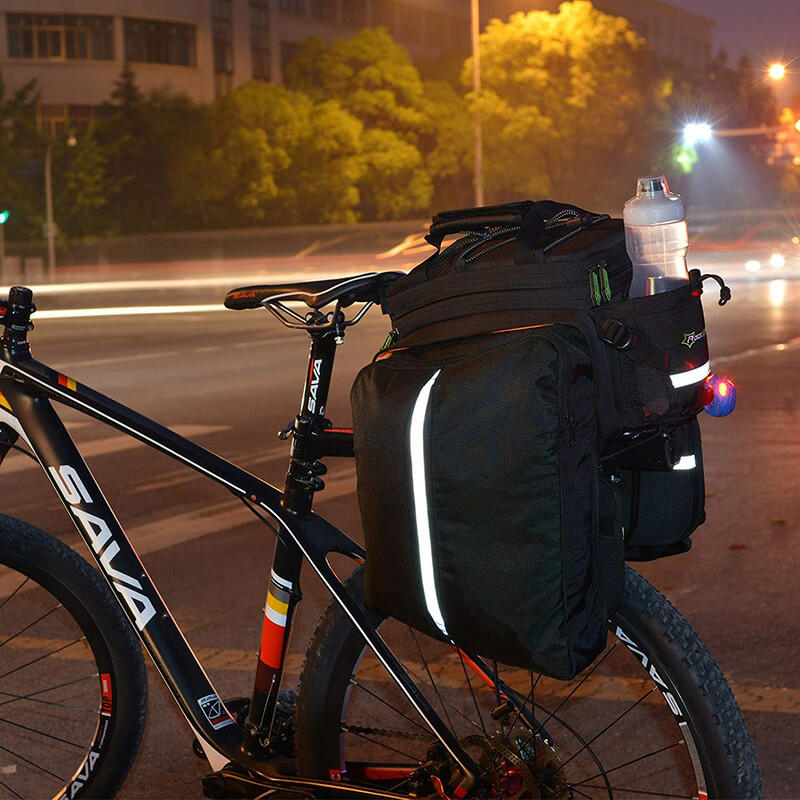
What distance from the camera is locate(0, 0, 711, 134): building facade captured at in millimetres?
75188

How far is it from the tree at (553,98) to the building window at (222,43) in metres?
23.9

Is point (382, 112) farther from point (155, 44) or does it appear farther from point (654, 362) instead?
point (654, 362)

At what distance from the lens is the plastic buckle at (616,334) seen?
2.68m

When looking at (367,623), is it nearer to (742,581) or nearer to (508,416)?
(508,416)

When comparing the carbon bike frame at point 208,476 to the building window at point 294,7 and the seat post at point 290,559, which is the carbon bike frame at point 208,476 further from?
the building window at point 294,7

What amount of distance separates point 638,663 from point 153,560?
4.38 metres

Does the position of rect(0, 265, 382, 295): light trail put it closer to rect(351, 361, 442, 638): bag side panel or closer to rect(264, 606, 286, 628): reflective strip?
rect(264, 606, 286, 628): reflective strip

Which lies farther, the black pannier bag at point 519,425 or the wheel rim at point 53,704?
the wheel rim at point 53,704

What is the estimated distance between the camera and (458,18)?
99.6m

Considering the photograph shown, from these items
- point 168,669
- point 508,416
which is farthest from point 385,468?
point 168,669

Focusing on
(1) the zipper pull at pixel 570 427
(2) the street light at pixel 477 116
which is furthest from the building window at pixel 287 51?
(1) the zipper pull at pixel 570 427

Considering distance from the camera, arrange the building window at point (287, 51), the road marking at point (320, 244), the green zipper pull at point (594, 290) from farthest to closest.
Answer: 1. the building window at point (287, 51)
2. the road marking at point (320, 244)
3. the green zipper pull at point (594, 290)

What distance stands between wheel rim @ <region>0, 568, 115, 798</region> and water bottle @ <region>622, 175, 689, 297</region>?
4.64ft

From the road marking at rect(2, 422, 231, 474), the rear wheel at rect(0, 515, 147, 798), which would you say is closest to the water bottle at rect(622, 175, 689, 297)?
the rear wheel at rect(0, 515, 147, 798)
